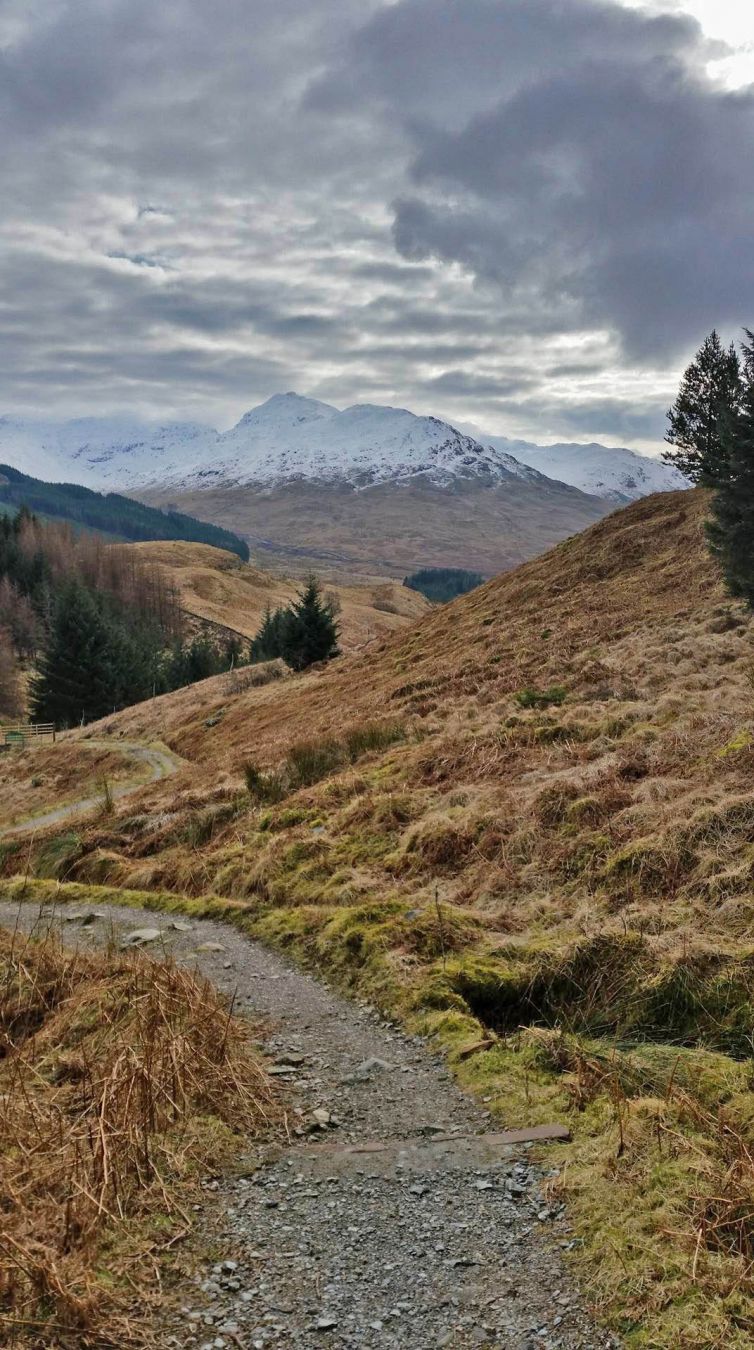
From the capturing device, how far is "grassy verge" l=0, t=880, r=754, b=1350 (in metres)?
4.82

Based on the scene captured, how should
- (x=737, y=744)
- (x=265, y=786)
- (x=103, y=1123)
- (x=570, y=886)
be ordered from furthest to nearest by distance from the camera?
(x=265, y=786) → (x=737, y=744) → (x=570, y=886) → (x=103, y=1123)

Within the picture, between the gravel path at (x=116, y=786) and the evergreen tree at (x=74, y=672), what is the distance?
2654 cm

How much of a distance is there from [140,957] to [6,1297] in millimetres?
5191

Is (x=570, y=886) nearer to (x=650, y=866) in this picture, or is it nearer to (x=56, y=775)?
(x=650, y=866)

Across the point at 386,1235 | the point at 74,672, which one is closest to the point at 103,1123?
the point at 386,1235

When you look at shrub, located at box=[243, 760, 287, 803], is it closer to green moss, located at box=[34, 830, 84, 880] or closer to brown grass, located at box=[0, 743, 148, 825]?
green moss, located at box=[34, 830, 84, 880]

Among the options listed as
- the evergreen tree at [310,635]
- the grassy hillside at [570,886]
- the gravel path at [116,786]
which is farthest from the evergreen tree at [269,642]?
the grassy hillside at [570,886]

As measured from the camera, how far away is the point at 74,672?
242 ft

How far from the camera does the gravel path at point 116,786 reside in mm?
28141

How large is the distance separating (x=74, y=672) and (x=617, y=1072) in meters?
73.2

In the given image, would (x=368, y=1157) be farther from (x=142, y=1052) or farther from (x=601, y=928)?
(x=601, y=928)

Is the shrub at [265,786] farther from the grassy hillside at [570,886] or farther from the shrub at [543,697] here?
the shrub at [543,697]

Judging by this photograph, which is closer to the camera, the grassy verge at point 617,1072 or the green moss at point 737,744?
the grassy verge at point 617,1072

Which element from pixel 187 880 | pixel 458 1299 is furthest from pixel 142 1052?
pixel 187 880
